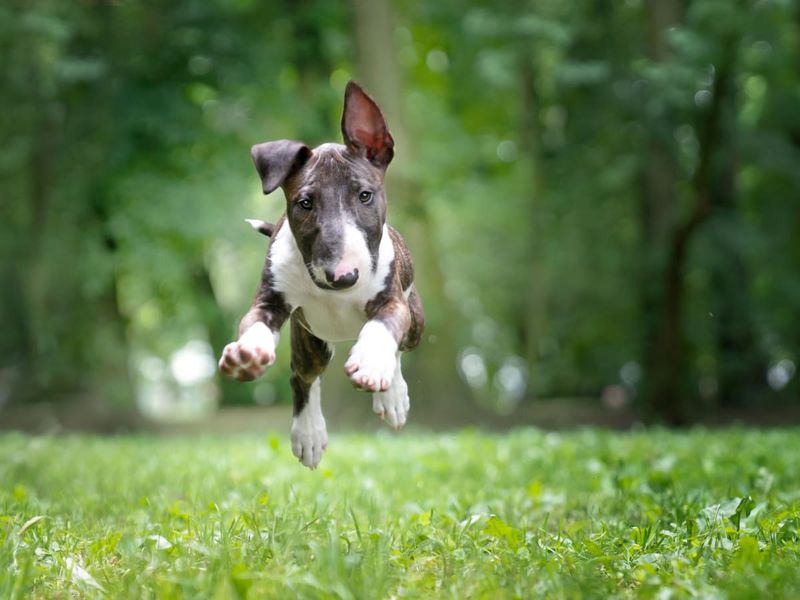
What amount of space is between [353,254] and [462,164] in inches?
606

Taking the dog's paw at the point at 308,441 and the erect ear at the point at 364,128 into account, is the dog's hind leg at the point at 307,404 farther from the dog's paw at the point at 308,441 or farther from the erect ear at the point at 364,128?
the erect ear at the point at 364,128

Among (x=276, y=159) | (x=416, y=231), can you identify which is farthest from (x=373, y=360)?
(x=416, y=231)

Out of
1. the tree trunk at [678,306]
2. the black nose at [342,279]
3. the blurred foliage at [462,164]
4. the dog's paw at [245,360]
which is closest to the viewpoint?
the dog's paw at [245,360]

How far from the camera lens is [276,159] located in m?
3.52

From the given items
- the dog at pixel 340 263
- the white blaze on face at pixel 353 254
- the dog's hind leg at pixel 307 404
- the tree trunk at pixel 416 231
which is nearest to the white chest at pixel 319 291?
the dog at pixel 340 263

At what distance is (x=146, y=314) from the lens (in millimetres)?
26328

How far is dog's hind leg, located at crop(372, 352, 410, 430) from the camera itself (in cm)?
386

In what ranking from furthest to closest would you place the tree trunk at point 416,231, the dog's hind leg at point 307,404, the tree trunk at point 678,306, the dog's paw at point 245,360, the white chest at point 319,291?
the tree trunk at point 678,306 → the tree trunk at point 416,231 → the dog's hind leg at point 307,404 → the white chest at point 319,291 → the dog's paw at point 245,360

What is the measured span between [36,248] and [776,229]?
44.9 ft

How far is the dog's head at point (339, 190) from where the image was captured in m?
3.38

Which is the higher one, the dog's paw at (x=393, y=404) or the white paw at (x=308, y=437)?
the dog's paw at (x=393, y=404)

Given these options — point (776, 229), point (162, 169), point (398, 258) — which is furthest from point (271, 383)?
point (398, 258)

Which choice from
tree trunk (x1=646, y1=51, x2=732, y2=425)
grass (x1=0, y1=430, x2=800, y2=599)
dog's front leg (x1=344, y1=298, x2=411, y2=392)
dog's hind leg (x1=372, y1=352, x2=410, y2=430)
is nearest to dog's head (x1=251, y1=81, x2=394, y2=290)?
dog's front leg (x1=344, y1=298, x2=411, y2=392)

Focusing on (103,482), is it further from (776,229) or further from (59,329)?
(776,229)
